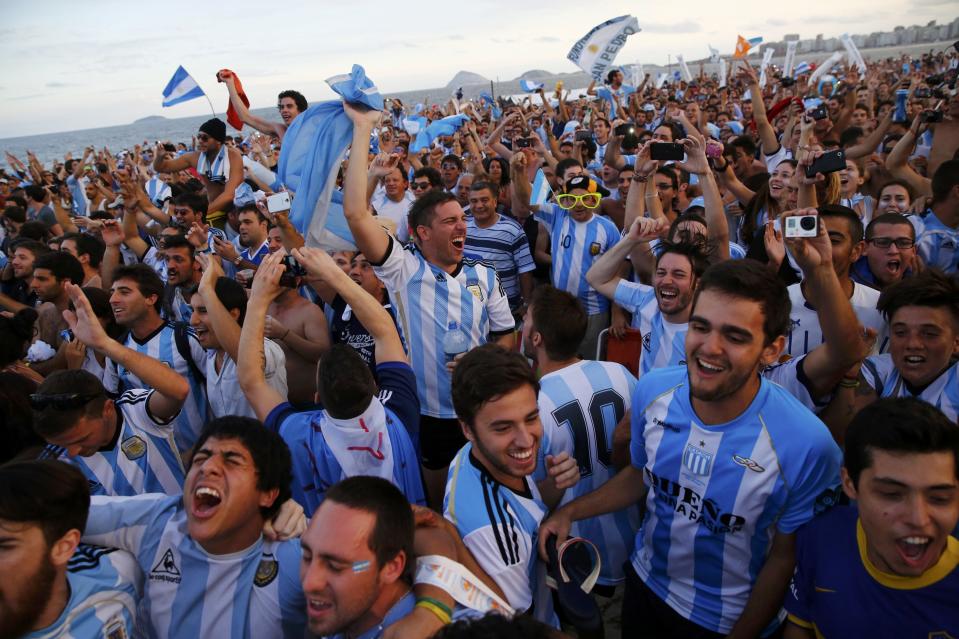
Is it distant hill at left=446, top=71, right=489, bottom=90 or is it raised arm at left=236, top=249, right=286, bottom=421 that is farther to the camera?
distant hill at left=446, top=71, right=489, bottom=90

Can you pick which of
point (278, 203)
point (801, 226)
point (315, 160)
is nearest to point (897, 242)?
point (801, 226)

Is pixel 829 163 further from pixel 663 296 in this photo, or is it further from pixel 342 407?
pixel 342 407

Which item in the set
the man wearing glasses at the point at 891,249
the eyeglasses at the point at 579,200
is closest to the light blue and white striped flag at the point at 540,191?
the eyeglasses at the point at 579,200

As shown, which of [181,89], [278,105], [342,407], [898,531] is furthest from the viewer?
[181,89]

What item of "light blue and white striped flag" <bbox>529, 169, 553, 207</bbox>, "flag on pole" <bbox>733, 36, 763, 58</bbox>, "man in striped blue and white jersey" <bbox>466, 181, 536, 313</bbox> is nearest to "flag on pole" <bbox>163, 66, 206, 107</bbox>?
"man in striped blue and white jersey" <bbox>466, 181, 536, 313</bbox>

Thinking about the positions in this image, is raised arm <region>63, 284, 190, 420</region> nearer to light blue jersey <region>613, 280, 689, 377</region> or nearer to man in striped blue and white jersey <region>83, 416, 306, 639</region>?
man in striped blue and white jersey <region>83, 416, 306, 639</region>

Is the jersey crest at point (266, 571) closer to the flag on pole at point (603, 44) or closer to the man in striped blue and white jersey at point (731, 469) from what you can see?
the man in striped blue and white jersey at point (731, 469)

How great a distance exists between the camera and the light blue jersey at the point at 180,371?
3.93m

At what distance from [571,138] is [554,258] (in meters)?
5.87

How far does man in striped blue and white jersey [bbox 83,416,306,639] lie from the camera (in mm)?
2207

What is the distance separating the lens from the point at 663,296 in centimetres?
363

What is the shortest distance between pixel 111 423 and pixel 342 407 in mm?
1357

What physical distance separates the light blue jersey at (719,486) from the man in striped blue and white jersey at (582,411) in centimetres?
31

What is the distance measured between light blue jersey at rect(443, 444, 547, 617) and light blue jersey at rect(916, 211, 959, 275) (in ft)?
13.7
